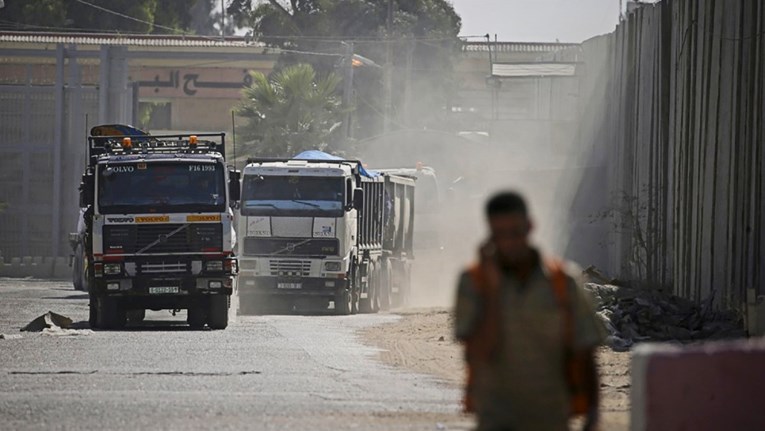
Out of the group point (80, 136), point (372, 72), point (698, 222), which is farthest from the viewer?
point (372, 72)

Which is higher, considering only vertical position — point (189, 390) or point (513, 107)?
point (513, 107)

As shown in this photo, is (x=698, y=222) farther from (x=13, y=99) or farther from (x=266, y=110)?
(x=13, y=99)

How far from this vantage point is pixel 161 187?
78.4 ft

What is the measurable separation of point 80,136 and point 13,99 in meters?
3.63

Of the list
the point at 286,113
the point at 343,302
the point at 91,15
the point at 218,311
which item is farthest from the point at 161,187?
the point at 91,15

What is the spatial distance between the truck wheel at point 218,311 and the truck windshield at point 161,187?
1.52 m

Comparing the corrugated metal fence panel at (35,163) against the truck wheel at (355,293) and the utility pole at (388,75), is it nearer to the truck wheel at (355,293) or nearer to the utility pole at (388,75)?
the utility pole at (388,75)

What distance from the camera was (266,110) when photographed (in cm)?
5281

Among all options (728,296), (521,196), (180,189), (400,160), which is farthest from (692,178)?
(400,160)

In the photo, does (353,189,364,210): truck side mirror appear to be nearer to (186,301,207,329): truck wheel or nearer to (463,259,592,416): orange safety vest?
(186,301,207,329): truck wheel

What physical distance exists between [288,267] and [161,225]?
7.18 metres

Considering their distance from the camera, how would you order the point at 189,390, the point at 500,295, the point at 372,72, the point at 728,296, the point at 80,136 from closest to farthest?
the point at 500,295 < the point at 189,390 < the point at 728,296 < the point at 80,136 < the point at 372,72

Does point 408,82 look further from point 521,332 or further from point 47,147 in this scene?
point 521,332

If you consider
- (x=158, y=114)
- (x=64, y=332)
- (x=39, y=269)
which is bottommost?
(x=39, y=269)
